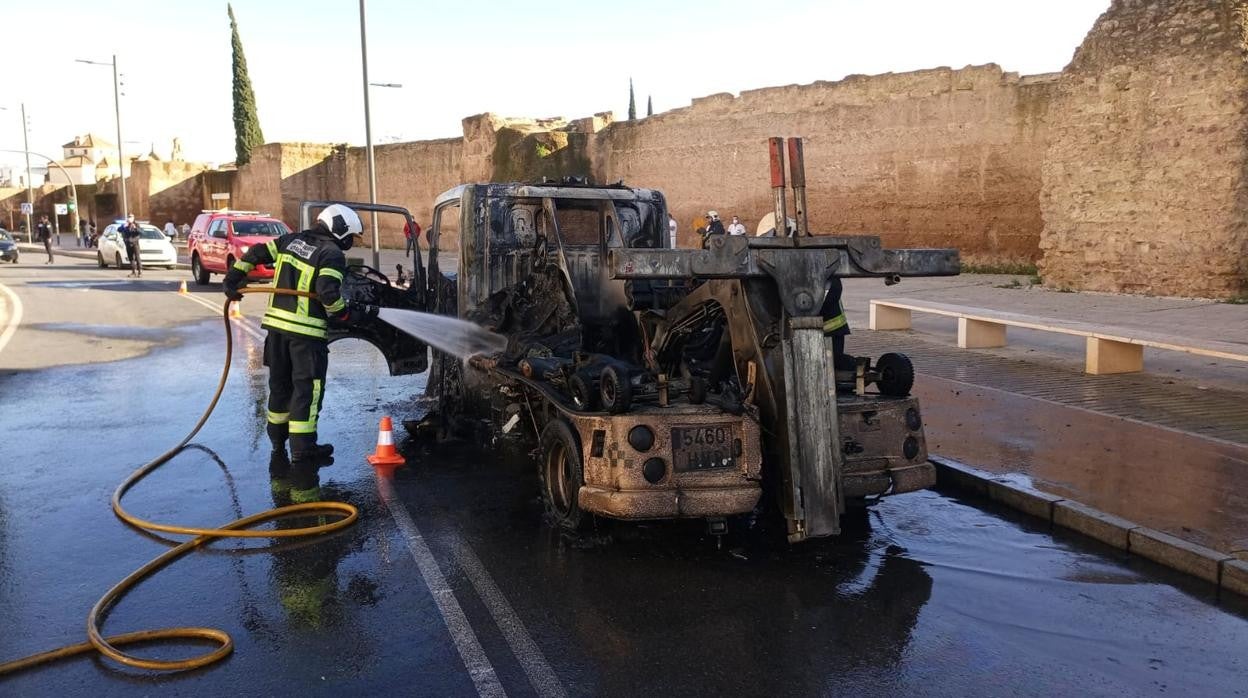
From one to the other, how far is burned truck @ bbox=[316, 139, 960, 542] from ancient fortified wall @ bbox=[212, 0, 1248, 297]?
39.6ft

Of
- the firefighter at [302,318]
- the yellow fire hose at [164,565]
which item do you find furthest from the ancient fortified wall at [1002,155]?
the yellow fire hose at [164,565]

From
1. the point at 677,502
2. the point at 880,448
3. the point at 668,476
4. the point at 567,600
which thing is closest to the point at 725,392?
the point at 668,476

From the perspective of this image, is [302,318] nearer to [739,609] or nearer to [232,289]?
[232,289]

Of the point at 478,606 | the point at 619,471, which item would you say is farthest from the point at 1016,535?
the point at 478,606

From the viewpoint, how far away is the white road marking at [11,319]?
1558 centimetres

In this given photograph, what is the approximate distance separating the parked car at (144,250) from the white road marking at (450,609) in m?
30.0

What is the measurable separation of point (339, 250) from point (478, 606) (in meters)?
3.94

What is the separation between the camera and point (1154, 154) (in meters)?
15.7

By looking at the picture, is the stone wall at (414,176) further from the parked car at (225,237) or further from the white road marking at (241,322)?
the white road marking at (241,322)

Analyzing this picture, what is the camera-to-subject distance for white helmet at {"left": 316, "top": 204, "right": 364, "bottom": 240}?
771cm

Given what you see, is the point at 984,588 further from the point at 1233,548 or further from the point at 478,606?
the point at 478,606

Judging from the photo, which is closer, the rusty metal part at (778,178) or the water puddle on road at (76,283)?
the rusty metal part at (778,178)

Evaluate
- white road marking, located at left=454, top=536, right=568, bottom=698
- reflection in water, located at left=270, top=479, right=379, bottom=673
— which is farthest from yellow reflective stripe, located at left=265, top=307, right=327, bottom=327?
white road marking, located at left=454, top=536, right=568, bottom=698

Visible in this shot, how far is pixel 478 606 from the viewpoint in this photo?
473cm
